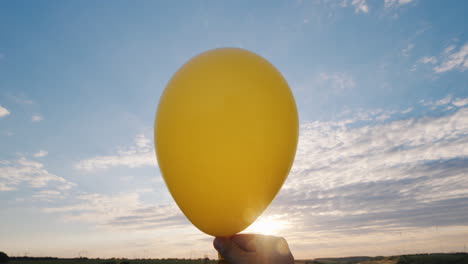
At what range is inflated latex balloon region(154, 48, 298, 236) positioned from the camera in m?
3.17

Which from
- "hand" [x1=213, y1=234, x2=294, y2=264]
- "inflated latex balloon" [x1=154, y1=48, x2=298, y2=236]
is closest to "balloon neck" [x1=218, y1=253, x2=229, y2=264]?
"hand" [x1=213, y1=234, x2=294, y2=264]

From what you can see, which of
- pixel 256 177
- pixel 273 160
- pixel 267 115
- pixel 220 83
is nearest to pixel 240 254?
pixel 256 177

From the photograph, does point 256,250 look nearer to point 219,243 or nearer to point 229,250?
point 229,250

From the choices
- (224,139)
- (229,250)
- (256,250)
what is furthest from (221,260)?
(224,139)

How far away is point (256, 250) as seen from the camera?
3.15 metres

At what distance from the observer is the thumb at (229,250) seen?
311 centimetres

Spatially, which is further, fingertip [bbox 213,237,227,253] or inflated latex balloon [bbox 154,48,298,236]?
fingertip [bbox 213,237,227,253]

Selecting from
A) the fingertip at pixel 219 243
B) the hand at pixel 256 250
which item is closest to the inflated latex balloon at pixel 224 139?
the fingertip at pixel 219 243

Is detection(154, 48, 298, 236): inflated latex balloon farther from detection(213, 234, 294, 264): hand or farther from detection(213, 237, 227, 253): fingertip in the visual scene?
detection(213, 234, 294, 264): hand

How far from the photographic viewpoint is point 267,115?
10.9 feet

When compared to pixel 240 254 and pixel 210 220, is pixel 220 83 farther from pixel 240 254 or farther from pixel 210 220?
pixel 240 254

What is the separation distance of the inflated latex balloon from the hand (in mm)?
212

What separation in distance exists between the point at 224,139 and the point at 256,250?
1112mm

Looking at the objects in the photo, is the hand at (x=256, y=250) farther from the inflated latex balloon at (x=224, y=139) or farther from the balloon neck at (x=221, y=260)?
the inflated latex balloon at (x=224, y=139)
